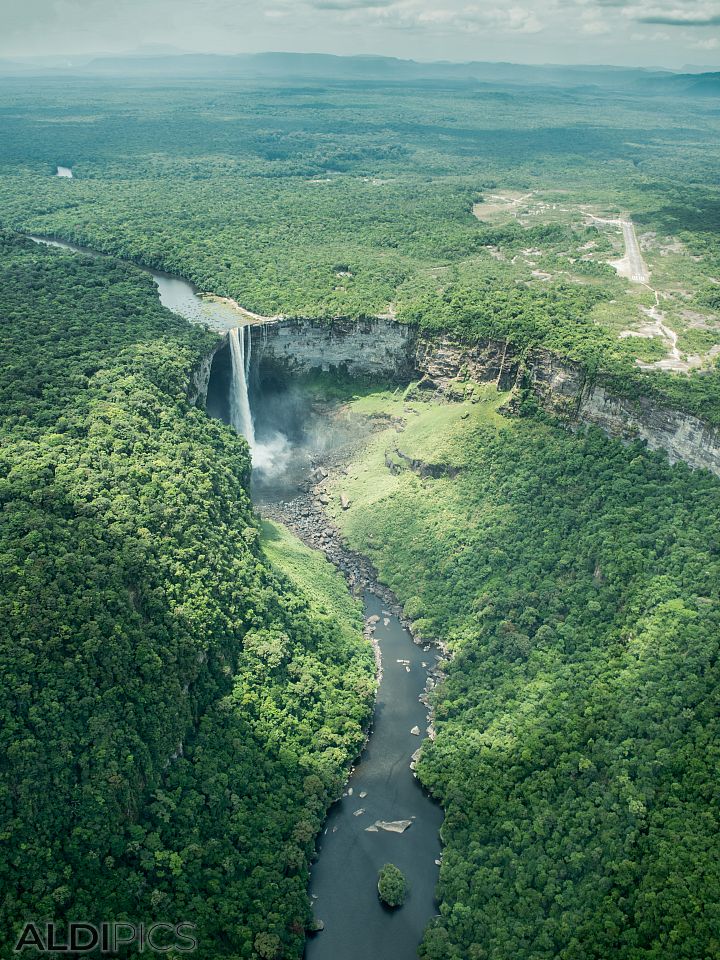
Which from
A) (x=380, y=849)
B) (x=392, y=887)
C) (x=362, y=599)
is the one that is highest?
(x=362, y=599)

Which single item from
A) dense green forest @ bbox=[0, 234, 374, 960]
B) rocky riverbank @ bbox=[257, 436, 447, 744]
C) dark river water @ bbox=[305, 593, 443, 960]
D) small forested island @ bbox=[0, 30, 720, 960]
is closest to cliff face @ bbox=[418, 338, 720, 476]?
small forested island @ bbox=[0, 30, 720, 960]

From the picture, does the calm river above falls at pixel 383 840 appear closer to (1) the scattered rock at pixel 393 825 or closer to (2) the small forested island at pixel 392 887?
(1) the scattered rock at pixel 393 825

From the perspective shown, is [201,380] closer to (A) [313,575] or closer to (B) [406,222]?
(A) [313,575]

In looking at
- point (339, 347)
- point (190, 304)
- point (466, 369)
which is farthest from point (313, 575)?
point (190, 304)

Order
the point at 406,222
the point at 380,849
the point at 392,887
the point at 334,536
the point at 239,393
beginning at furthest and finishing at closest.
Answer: the point at 406,222
the point at 239,393
the point at 334,536
the point at 380,849
the point at 392,887

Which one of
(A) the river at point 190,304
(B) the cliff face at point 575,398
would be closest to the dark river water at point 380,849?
(B) the cliff face at point 575,398

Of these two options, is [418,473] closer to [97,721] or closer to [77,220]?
[97,721]

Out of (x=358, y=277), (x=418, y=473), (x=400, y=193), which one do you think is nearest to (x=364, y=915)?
(x=418, y=473)
